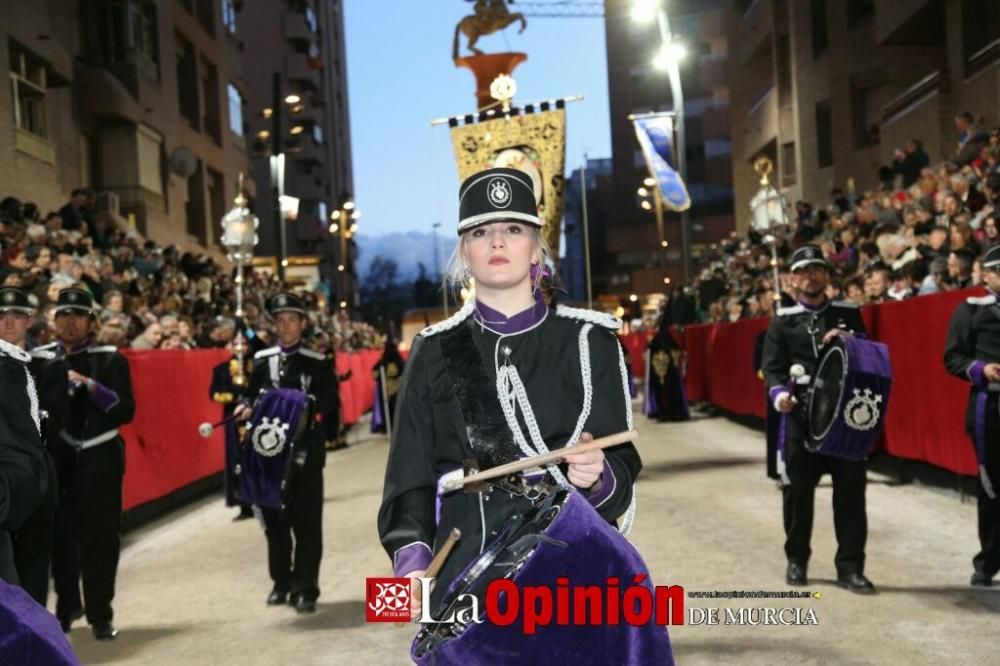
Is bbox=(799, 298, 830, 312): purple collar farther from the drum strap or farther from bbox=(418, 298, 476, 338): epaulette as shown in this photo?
the drum strap

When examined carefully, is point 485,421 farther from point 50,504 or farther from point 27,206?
point 27,206

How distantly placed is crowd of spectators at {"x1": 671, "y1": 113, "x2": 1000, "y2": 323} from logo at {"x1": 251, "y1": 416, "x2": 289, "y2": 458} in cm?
420

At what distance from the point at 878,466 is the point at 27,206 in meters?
12.6

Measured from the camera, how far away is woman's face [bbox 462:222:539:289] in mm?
3615

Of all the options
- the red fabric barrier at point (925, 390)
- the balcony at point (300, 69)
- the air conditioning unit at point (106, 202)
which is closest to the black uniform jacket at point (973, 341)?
the red fabric barrier at point (925, 390)

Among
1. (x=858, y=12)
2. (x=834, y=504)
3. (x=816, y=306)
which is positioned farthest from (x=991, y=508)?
(x=858, y=12)

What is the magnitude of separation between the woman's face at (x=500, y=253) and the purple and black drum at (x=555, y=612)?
733 millimetres

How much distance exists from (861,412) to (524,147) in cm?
1095

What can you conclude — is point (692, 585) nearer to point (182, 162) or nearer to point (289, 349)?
point (289, 349)

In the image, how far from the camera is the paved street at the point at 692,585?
6945 millimetres

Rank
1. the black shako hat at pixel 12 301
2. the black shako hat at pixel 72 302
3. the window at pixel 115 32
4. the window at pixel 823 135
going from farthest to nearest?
the window at pixel 823 135 → the window at pixel 115 32 → the black shako hat at pixel 72 302 → the black shako hat at pixel 12 301

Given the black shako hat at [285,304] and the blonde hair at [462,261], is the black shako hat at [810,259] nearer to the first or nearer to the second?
the black shako hat at [285,304]

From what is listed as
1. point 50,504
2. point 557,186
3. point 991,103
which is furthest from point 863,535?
point 991,103

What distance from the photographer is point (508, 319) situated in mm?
3686
